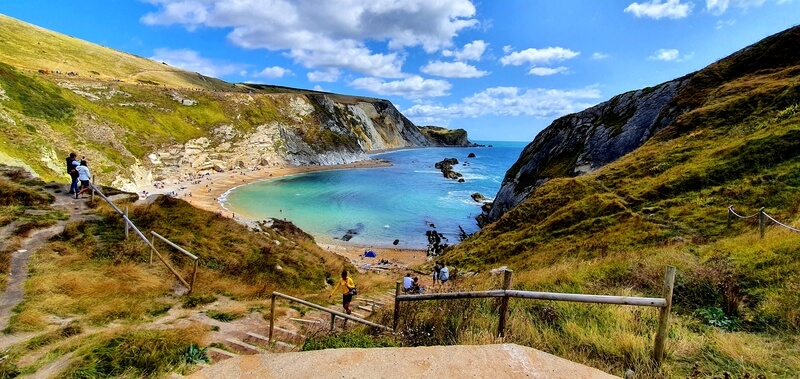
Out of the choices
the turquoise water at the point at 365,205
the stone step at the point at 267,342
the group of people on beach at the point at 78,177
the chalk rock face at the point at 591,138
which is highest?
the chalk rock face at the point at 591,138

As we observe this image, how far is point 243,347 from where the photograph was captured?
7930 millimetres

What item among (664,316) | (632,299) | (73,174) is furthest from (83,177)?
(664,316)

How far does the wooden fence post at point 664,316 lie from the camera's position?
5.27 meters

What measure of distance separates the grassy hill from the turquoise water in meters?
22.5

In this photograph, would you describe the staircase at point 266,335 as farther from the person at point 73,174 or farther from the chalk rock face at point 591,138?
the chalk rock face at point 591,138

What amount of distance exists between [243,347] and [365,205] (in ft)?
178

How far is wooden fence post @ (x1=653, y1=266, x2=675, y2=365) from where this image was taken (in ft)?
17.3

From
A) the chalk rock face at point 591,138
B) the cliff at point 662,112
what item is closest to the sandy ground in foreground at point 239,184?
the chalk rock face at point 591,138

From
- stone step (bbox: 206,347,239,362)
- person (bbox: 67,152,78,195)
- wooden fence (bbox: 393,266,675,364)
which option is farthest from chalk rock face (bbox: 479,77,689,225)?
person (bbox: 67,152,78,195)

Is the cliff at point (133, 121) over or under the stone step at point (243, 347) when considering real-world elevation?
over

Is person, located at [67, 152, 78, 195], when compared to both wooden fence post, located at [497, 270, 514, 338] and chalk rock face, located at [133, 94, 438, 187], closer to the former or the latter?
wooden fence post, located at [497, 270, 514, 338]

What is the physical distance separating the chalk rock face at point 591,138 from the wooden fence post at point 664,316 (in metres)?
32.4

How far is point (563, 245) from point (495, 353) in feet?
50.4

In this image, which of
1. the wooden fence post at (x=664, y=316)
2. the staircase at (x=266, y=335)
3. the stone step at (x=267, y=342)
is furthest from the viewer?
the stone step at (x=267, y=342)
